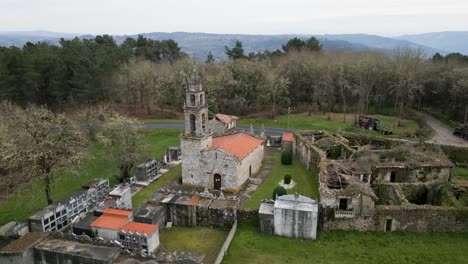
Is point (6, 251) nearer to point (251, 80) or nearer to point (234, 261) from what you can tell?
point (234, 261)

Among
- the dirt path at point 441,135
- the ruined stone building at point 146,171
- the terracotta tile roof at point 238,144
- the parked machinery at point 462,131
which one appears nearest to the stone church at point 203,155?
the terracotta tile roof at point 238,144

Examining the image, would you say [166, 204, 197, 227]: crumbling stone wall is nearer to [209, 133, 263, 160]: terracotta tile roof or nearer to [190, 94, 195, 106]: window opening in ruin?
[209, 133, 263, 160]: terracotta tile roof

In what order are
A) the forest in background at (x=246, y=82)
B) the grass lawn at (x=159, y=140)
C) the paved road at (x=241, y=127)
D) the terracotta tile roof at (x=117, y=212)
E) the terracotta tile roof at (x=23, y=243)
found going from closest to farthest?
the terracotta tile roof at (x=23, y=243) → the terracotta tile roof at (x=117, y=212) → the grass lawn at (x=159, y=140) → the paved road at (x=241, y=127) → the forest in background at (x=246, y=82)

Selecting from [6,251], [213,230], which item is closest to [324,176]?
[213,230]

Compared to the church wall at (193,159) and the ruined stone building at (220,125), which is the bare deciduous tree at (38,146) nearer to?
the church wall at (193,159)

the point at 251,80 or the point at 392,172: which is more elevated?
the point at 251,80

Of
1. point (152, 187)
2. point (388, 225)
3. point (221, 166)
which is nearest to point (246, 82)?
point (221, 166)

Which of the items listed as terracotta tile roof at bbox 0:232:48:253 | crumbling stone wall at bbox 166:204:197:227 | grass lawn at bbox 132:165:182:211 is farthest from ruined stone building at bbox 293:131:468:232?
terracotta tile roof at bbox 0:232:48:253

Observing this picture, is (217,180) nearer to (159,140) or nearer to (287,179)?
(287,179)
